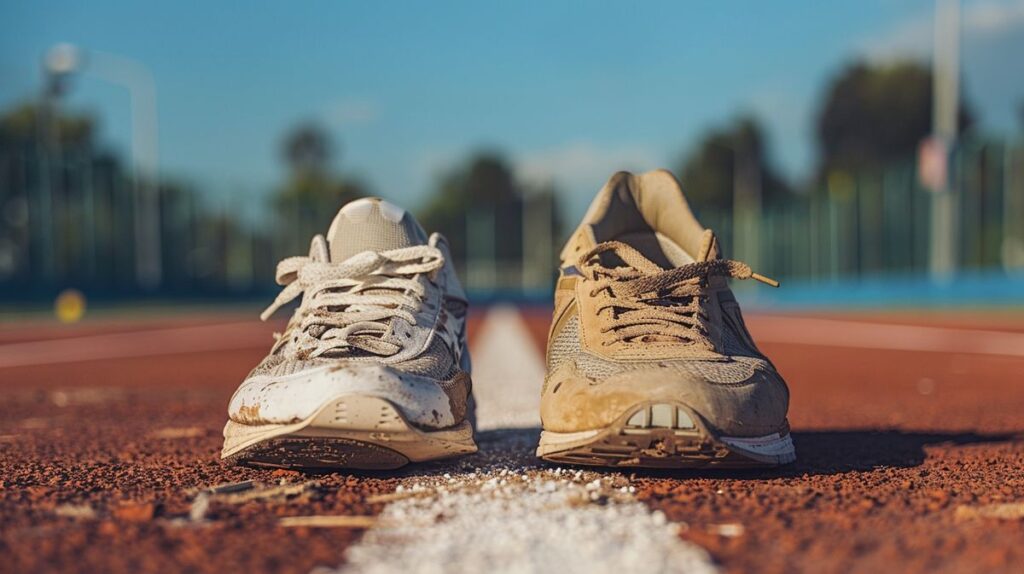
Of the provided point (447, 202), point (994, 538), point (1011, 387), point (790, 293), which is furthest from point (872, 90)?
point (994, 538)

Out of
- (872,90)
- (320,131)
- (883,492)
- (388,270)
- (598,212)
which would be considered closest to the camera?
(883,492)

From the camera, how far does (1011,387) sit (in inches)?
186

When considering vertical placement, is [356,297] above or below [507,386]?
above

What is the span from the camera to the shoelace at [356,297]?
87.6 inches

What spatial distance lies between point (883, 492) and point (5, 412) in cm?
334

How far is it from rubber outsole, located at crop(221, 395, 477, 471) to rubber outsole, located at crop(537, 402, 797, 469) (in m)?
0.31

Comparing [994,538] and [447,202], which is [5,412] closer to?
[994,538]

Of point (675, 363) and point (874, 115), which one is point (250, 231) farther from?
point (874, 115)

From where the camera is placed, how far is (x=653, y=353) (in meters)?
2.22

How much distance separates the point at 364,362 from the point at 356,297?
30 centimetres

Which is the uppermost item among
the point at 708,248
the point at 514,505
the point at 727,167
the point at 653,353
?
the point at 727,167

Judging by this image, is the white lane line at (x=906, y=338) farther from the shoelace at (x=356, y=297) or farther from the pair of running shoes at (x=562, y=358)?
the shoelace at (x=356, y=297)

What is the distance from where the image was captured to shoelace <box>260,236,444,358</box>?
2.22 m

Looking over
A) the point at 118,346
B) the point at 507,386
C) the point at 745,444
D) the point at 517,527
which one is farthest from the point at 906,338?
the point at 517,527
